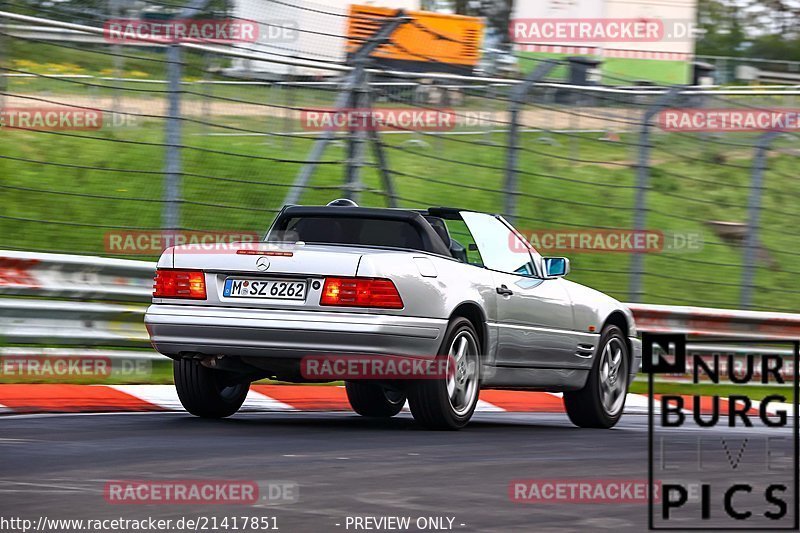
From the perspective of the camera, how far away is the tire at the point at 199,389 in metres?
9.34

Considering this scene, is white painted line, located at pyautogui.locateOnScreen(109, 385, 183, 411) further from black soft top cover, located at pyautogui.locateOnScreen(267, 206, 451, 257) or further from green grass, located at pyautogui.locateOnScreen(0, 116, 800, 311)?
black soft top cover, located at pyautogui.locateOnScreen(267, 206, 451, 257)

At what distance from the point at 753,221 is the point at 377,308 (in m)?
7.41

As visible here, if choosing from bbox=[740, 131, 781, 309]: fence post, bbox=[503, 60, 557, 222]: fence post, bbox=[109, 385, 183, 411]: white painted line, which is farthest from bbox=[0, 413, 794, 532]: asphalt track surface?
bbox=[740, 131, 781, 309]: fence post

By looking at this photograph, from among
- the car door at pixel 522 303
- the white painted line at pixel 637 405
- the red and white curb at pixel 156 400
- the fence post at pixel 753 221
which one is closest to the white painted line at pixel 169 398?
the red and white curb at pixel 156 400

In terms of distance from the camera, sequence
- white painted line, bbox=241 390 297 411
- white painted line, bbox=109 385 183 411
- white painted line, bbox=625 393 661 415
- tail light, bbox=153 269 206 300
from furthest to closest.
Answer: white painted line, bbox=625 393 661 415
white painted line, bbox=241 390 297 411
white painted line, bbox=109 385 183 411
tail light, bbox=153 269 206 300

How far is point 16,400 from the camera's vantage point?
9812mm

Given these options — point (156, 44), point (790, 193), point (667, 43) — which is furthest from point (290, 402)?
point (667, 43)

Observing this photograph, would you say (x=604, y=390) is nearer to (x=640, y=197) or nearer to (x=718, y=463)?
(x=718, y=463)

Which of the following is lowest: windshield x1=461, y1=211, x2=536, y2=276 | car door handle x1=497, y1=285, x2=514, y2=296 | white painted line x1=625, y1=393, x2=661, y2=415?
white painted line x1=625, y1=393, x2=661, y2=415

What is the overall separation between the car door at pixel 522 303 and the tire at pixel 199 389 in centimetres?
170

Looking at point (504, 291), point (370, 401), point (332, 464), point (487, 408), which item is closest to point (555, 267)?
point (504, 291)

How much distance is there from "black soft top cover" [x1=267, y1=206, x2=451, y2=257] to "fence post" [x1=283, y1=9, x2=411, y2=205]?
6.32 ft

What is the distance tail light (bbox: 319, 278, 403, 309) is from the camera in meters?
8.52

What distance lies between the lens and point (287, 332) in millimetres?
8539
